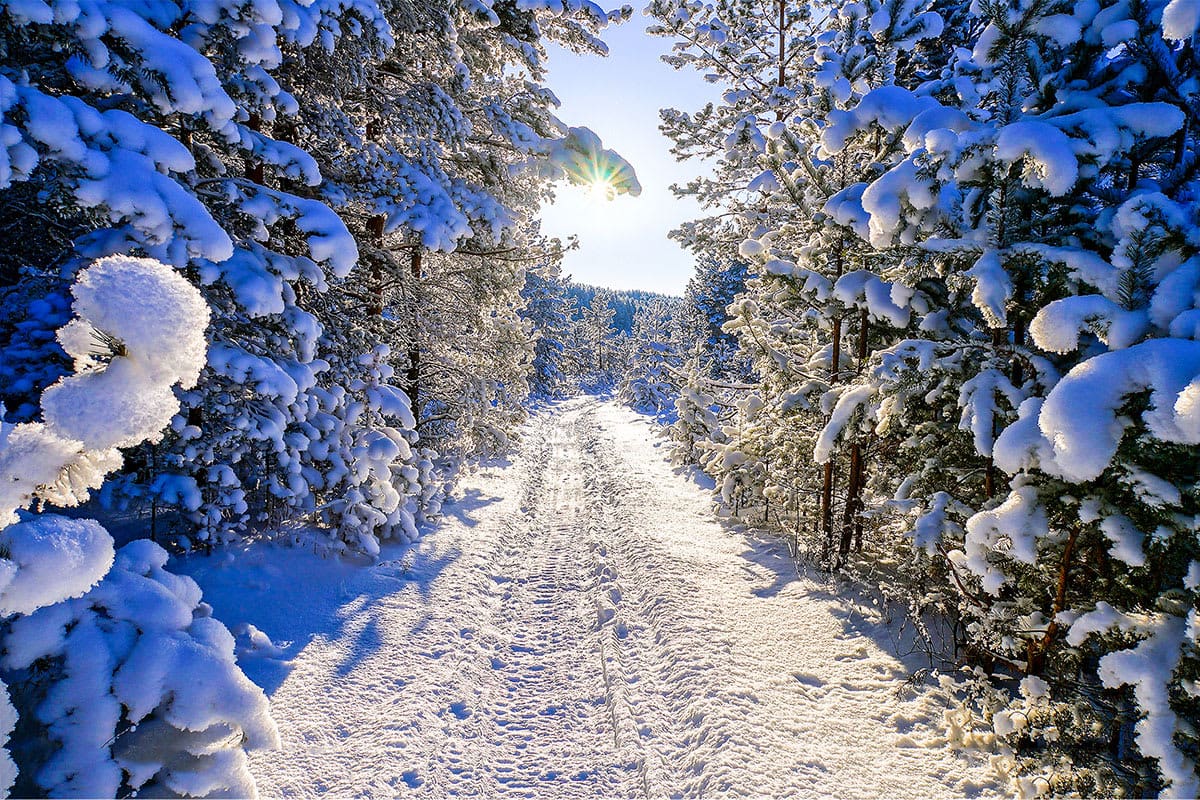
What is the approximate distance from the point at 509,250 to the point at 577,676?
787 centimetres

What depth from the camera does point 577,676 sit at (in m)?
5.00

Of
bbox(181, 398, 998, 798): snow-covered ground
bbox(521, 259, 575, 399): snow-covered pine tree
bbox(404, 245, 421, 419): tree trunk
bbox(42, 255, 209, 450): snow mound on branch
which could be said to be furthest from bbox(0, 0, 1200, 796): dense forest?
bbox(521, 259, 575, 399): snow-covered pine tree

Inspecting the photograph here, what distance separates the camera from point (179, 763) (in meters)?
2.34

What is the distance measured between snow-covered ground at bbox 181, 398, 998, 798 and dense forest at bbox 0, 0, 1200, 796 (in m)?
0.62

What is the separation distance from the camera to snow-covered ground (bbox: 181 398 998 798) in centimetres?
371

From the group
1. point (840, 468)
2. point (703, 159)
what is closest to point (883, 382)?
point (840, 468)

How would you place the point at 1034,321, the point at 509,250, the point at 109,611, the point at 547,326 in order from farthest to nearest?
the point at 547,326 → the point at 509,250 → the point at 1034,321 → the point at 109,611

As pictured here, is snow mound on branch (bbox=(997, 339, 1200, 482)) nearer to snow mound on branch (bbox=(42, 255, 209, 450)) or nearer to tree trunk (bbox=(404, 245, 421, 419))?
snow mound on branch (bbox=(42, 255, 209, 450))

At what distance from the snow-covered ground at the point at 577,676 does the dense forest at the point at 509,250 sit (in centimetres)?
62

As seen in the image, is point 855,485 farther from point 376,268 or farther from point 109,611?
point 376,268

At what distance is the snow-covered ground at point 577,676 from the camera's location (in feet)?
12.2

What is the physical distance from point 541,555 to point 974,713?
5632mm

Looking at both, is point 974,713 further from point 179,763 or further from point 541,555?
point 541,555

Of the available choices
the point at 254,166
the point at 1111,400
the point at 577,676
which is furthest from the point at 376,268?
the point at 1111,400
